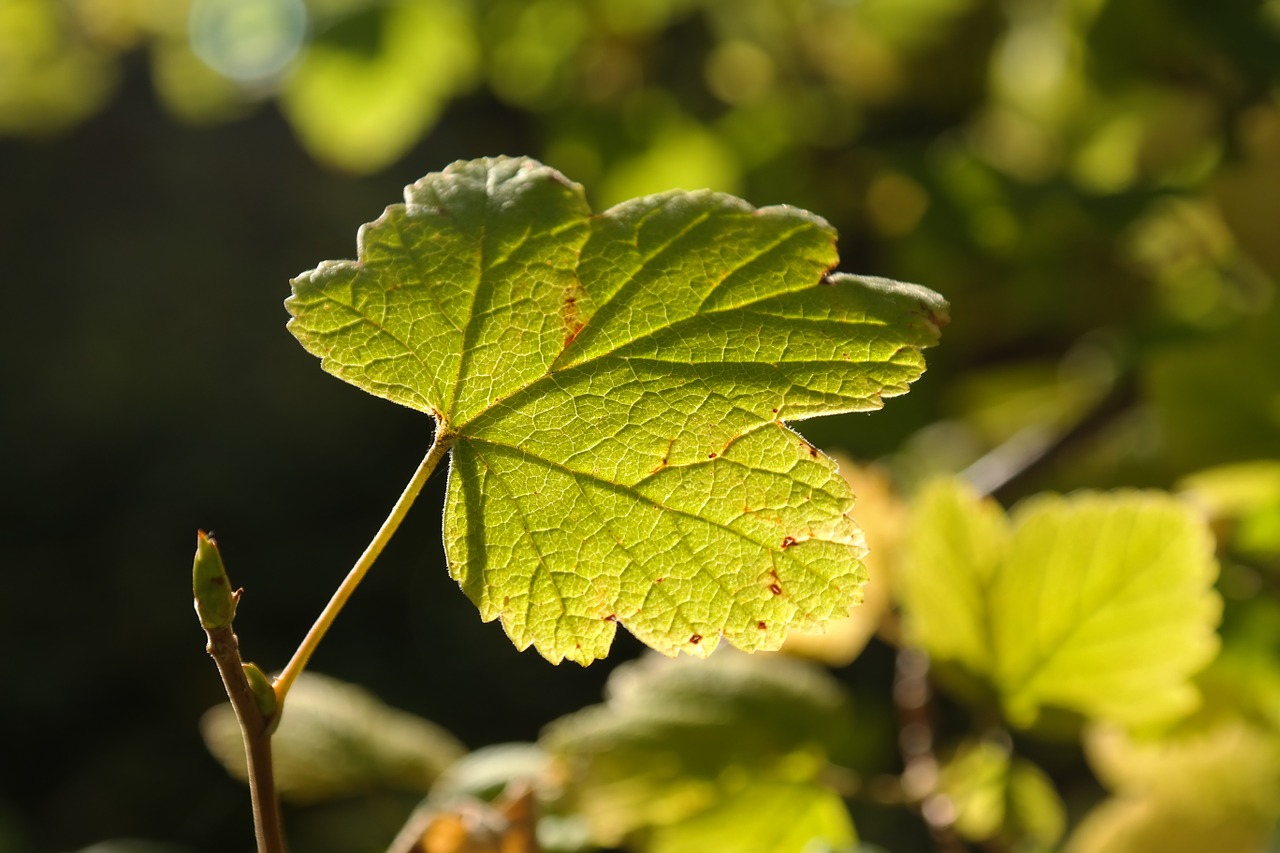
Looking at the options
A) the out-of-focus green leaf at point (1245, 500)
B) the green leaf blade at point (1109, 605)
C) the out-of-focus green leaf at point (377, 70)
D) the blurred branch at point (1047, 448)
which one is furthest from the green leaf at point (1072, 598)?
the out-of-focus green leaf at point (377, 70)

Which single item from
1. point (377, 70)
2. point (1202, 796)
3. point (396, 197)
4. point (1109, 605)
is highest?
point (377, 70)

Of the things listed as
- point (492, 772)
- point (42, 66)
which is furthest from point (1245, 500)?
point (42, 66)

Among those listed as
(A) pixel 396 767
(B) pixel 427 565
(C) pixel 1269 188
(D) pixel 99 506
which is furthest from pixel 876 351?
(D) pixel 99 506

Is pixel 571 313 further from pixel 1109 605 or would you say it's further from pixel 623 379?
pixel 1109 605

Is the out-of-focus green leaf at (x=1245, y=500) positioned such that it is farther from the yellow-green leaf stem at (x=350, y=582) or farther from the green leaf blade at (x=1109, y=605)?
the yellow-green leaf stem at (x=350, y=582)

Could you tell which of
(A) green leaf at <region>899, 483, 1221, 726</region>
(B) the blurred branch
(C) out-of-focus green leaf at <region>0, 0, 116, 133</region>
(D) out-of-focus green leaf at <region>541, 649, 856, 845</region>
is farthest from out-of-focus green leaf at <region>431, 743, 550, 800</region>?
(C) out-of-focus green leaf at <region>0, 0, 116, 133</region>

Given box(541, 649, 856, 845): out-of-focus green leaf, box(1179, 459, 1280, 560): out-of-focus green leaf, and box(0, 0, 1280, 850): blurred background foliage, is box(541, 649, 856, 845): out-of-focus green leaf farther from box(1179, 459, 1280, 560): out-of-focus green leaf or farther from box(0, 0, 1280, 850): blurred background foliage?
box(1179, 459, 1280, 560): out-of-focus green leaf

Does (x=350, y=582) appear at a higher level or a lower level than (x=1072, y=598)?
higher
